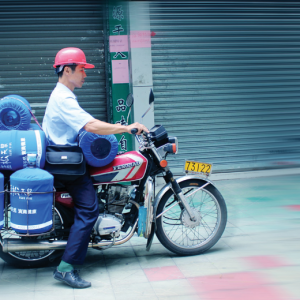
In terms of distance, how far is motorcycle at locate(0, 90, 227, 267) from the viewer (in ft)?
12.3

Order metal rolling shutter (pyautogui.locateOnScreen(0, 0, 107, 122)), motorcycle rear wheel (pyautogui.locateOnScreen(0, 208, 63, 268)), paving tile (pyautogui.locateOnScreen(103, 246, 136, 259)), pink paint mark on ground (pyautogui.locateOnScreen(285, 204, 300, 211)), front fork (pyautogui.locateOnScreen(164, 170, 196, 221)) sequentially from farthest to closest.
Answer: metal rolling shutter (pyautogui.locateOnScreen(0, 0, 107, 122)) → pink paint mark on ground (pyautogui.locateOnScreen(285, 204, 300, 211)) → paving tile (pyautogui.locateOnScreen(103, 246, 136, 259)) → front fork (pyautogui.locateOnScreen(164, 170, 196, 221)) → motorcycle rear wheel (pyautogui.locateOnScreen(0, 208, 63, 268))

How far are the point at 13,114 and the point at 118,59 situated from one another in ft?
12.4

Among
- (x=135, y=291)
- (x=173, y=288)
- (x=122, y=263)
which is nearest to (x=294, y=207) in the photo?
(x=122, y=263)

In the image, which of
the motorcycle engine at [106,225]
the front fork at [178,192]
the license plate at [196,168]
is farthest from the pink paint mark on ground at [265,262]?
the motorcycle engine at [106,225]

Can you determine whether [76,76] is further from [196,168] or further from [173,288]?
[173,288]

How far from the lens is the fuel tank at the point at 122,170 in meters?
3.75

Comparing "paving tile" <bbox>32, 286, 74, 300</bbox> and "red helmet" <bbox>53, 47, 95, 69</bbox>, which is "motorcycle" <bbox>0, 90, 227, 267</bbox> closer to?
"paving tile" <bbox>32, 286, 74, 300</bbox>

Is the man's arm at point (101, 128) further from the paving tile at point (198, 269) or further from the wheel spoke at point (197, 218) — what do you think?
the paving tile at point (198, 269)

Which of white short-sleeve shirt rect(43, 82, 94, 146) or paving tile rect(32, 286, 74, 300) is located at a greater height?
white short-sleeve shirt rect(43, 82, 94, 146)

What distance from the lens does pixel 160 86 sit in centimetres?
759

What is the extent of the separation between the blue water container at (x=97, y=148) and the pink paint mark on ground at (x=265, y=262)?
1.65m

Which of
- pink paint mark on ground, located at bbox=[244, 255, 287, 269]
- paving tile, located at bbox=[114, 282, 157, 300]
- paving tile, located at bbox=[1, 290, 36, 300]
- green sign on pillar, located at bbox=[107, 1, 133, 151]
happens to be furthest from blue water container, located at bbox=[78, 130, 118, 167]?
green sign on pillar, located at bbox=[107, 1, 133, 151]

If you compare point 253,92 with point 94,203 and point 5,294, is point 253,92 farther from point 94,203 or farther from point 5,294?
point 5,294

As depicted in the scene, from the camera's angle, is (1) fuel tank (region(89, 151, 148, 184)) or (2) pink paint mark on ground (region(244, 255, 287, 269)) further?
(2) pink paint mark on ground (region(244, 255, 287, 269))
